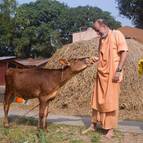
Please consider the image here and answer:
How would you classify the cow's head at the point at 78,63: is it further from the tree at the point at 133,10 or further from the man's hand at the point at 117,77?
the tree at the point at 133,10

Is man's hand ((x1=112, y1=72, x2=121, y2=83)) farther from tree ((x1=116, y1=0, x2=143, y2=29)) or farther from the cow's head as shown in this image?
tree ((x1=116, y1=0, x2=143, y2=29))

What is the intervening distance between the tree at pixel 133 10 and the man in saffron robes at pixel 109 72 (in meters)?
29.7

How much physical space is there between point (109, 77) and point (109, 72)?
0.28ft

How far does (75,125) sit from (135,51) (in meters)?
6.48

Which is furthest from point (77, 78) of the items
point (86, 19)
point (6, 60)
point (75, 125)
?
point (86, 19)

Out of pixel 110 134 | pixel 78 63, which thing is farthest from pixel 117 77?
pixel 110 134

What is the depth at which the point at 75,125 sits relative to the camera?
31.1 ft

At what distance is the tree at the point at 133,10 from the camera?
3850cm

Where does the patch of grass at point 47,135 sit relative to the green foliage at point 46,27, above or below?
below

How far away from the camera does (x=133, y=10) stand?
39.9m

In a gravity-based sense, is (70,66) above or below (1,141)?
above

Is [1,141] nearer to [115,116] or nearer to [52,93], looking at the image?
[52,93]

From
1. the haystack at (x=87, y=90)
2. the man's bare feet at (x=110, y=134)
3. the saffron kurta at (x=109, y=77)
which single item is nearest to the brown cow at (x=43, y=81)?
the saffron kurta at (x=109, y=77)

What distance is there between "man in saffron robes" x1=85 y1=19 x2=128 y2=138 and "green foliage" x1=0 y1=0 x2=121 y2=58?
165ft
